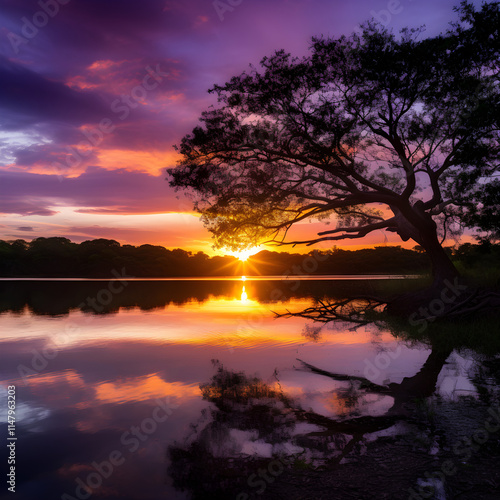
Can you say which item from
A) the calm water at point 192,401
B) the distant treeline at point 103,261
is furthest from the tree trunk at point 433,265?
the distant treeline at point 103,261

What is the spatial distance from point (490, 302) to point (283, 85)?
13.7m

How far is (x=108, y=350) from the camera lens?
583 inches

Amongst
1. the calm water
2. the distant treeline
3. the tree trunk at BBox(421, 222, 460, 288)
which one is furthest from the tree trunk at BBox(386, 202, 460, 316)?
the distant treeline

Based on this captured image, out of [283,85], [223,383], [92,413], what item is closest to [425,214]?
[283,85]

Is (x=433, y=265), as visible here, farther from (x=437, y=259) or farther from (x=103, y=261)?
(x=103, y=261)

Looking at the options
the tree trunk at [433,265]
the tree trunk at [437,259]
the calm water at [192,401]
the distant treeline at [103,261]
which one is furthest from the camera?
the distant treeline at [103,261]

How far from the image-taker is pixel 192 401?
8.56 m

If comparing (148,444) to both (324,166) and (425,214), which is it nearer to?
(324,166)

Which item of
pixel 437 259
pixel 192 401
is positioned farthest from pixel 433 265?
pixel 192 401

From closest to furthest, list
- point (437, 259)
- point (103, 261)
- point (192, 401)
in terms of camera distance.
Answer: point (192, 401)
point (437, 259)
point (103, 261)

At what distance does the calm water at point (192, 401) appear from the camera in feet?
18.3

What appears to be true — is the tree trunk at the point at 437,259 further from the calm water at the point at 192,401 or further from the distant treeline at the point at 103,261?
the distant treeline at the point at 103,261

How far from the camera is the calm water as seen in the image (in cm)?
559

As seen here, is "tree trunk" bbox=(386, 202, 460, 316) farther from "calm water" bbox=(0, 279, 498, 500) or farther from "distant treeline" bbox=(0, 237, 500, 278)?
"distant treeline" bbox=(0, 237, 500, 278)
